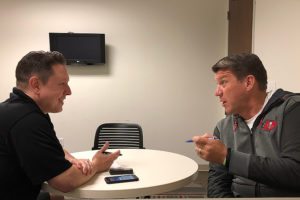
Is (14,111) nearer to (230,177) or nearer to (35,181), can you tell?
(35,181)

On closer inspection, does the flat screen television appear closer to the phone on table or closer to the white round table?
the white round table

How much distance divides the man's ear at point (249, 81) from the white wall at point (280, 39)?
92 centimetres

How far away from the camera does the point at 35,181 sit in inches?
49.9

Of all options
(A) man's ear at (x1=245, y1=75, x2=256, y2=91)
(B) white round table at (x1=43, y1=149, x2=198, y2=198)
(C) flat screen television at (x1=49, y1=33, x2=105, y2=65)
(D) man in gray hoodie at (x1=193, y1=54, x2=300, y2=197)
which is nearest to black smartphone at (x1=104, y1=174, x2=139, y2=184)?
(B) white round table at (x1=43, y1=149, x2=198, y2=198)

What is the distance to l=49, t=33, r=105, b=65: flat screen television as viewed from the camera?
3.93 metres

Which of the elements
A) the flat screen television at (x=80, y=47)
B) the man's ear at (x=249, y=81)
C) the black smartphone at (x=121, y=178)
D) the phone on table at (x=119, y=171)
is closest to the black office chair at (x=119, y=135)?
the flat screen television at (x=80, y=47)

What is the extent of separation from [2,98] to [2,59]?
537 millimetres

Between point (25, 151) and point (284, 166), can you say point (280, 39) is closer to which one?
point (284, 166)

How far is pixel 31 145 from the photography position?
1.26 m

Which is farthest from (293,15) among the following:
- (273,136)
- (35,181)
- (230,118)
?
(35,181)

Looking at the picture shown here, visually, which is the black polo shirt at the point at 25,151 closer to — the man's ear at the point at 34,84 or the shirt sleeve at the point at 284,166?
the man's ear at the point at 34,84

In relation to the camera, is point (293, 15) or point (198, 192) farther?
point (198, 192)

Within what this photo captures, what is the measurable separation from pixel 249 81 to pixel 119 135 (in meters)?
1.76

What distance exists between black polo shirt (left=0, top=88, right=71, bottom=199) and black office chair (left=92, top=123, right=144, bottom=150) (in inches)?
66.5
